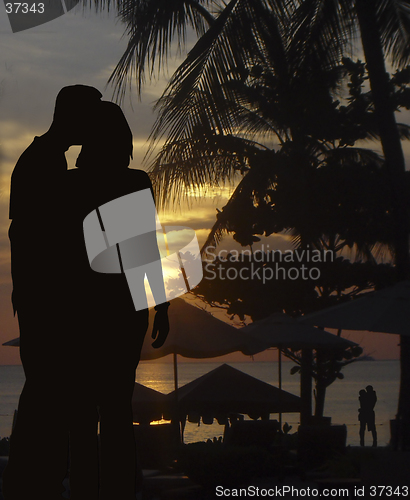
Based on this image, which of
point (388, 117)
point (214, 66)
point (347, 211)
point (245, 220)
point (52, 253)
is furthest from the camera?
point (245, 220)

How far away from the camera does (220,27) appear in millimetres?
10625

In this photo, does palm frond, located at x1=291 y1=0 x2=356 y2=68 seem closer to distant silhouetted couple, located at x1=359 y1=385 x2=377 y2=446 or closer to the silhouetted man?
the silhouetted man

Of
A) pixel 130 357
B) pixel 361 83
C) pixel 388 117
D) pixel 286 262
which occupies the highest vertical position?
pixel 361 83

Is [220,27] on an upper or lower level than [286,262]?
upper

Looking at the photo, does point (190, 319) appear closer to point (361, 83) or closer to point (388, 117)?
point (388, 117)

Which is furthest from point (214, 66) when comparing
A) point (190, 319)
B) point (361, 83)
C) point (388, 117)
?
point (361, 83)

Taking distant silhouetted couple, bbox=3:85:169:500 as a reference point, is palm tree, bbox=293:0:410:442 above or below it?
above

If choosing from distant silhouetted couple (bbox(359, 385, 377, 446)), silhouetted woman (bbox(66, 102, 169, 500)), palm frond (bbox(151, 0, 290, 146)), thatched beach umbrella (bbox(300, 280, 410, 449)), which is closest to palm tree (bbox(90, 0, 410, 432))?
palm frond (bbox(151, 0, 290, 146))

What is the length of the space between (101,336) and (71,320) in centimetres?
14

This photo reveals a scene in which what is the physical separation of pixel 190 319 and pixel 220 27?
475 centimetres

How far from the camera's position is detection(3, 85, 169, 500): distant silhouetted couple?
8.73 feet

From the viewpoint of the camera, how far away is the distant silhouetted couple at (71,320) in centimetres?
266

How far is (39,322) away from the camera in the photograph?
2674mm

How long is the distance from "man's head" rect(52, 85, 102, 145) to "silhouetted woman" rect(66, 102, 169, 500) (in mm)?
50
